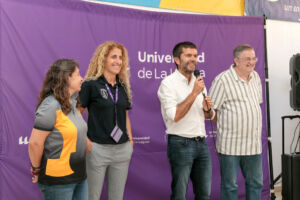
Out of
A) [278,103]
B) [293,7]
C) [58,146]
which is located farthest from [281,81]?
[58,146]

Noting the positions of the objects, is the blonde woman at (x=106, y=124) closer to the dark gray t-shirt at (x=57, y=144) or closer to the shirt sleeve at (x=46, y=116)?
the dark gray t-shirt at (x=57, y=144)

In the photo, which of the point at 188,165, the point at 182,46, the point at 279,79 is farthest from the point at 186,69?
the point at 279,79

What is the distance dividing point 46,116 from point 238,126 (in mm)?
1522

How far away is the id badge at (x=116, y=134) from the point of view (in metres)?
1.98

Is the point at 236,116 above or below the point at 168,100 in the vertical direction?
below

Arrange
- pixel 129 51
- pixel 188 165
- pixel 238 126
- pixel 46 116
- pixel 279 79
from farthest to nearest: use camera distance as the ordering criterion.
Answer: pixel 279 79 < pixel 129 51 < pixel 238 126 < pixel 188 165 < pixel 46 116

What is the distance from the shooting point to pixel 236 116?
7.93ft

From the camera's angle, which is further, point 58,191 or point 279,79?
point 279,79

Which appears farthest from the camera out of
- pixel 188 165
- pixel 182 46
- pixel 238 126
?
pixel 238 126

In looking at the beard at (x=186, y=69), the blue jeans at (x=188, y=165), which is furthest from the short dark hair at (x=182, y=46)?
the blue jeans at (x=188, y=165)

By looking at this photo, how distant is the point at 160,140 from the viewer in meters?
3.05

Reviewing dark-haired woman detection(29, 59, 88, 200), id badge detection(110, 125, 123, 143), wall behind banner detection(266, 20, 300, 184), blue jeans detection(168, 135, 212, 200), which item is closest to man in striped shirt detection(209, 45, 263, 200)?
blue jeans detection(168, 135, 212, 200)

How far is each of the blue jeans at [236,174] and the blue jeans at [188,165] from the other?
30 centimetres

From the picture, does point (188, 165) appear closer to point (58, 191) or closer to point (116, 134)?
point (116, 134)
